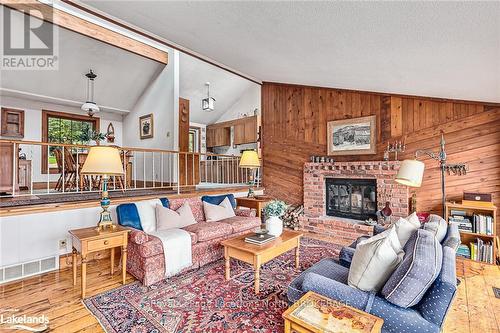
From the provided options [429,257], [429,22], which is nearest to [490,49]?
[429,22]

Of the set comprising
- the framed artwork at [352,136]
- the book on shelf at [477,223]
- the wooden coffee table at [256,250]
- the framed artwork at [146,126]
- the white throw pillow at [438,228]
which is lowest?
the wooden coffee table at [256,250]

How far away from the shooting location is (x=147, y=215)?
324cm

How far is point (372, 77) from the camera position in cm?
364

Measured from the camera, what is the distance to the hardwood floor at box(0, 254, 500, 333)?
6.61 feet

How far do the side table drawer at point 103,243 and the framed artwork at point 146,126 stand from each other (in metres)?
4.06

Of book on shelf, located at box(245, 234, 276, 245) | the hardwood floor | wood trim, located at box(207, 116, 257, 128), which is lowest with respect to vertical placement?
the hardwood floor

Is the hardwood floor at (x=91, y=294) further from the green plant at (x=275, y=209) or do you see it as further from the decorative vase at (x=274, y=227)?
the green plant at (x=275, y=209)

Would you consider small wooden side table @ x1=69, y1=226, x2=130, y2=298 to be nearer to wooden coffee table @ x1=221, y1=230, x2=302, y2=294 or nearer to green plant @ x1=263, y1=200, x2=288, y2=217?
wooden coffee table @ x1=221, y1=230, x2=302, y2=294

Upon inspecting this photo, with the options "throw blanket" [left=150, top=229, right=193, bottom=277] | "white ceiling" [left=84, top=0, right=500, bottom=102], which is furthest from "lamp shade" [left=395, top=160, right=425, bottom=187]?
"throw blanket" [left=150, top=229, right=193, bottom=277]

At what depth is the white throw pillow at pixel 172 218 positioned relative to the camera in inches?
128

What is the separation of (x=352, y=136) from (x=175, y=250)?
150 inches

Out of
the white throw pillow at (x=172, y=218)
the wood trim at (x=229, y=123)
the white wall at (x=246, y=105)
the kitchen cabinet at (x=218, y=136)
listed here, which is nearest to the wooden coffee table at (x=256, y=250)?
the white throw pillow at (x=172, y=218)

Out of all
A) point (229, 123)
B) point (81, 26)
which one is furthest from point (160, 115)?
point (229, 123)

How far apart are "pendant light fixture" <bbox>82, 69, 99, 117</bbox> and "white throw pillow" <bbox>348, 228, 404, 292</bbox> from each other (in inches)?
215
